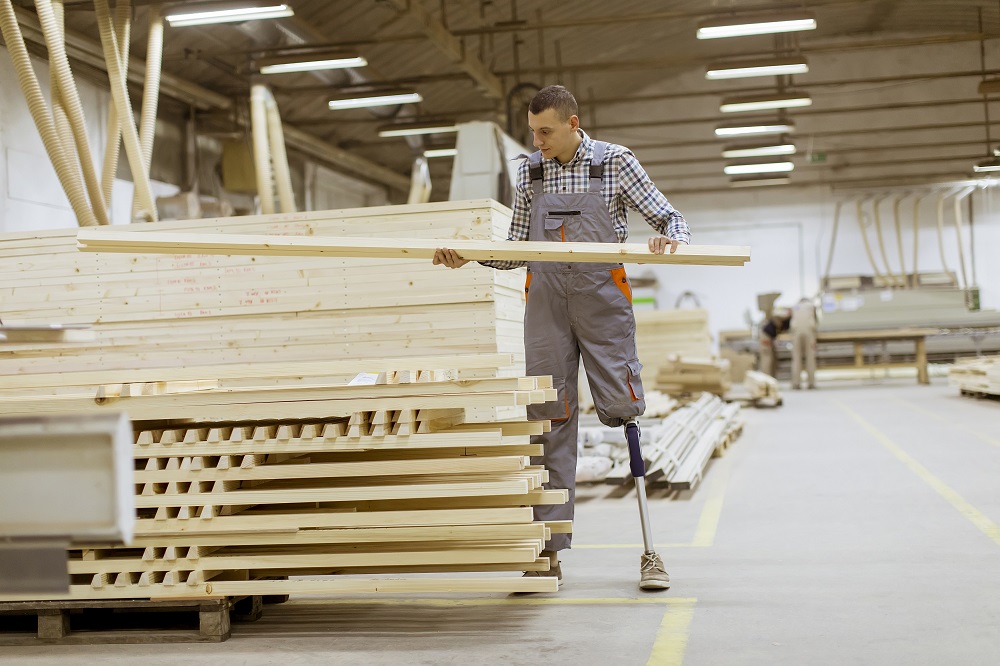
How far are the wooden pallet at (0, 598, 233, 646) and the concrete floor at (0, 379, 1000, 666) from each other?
0.23 feet

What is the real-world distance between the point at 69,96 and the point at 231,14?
14.4ft

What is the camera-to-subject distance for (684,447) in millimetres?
7742

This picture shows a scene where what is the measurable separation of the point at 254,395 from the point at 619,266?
161cm

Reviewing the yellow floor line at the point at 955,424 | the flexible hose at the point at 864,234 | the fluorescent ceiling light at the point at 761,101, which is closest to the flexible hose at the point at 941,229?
the flexible hose at the point at 864,234

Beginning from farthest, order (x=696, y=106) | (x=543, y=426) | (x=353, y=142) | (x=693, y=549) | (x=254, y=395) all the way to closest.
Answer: (x=696, y=106), (x=353, y=142), (x=693, y=549), (x=543, y=426), (x=254, y=395)

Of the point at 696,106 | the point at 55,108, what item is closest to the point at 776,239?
the point at 696,106

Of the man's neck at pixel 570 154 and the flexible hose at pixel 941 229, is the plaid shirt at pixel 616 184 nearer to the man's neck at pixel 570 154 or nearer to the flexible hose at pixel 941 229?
the man's neck at pixel 570 154

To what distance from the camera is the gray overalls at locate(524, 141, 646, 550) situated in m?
3.93

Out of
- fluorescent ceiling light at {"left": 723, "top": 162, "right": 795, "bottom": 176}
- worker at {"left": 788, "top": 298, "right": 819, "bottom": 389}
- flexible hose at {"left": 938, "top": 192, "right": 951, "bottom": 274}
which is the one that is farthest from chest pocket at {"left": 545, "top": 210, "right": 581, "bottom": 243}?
flexible hose at {"left": 938, "top": 192, "right": 951, "bottom": 274}

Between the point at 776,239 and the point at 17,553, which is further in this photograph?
the point at 776,239

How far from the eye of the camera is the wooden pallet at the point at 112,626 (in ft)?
11.6

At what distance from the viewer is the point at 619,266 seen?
3979 millimetres

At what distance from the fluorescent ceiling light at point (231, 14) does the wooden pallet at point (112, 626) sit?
27.5 feet

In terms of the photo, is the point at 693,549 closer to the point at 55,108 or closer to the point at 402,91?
the point at 55,108
